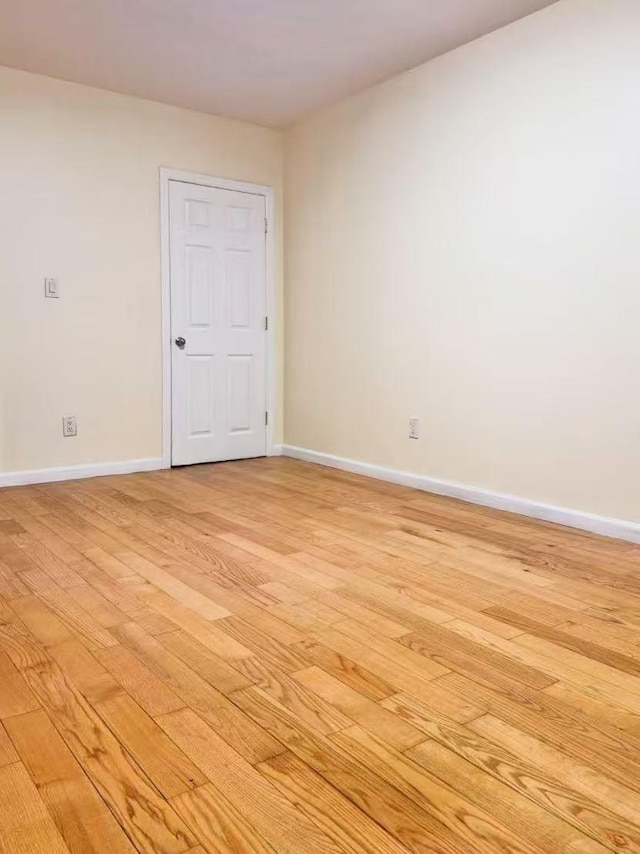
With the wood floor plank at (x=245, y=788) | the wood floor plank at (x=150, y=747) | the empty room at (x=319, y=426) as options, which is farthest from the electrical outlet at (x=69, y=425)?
the wood floor plank at (x=245, y=788)

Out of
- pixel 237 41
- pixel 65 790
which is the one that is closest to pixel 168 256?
pixel 237 41

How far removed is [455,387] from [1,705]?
2825 millimetres

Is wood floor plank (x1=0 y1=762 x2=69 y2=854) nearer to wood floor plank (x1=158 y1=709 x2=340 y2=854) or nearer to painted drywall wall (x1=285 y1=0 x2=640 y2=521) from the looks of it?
wood floor plank (x1=158 y1=709 x2=340 y2=854)

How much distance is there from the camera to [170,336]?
15.5 ft

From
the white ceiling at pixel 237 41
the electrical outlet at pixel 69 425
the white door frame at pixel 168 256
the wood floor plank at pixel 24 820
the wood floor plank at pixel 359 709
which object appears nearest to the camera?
the wood floor plank at pixel 24 820

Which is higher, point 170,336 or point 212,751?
point 170,336

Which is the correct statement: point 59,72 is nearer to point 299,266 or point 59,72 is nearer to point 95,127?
point 95,127

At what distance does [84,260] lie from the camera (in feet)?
14.2

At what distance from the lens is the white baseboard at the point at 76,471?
13.6 feet

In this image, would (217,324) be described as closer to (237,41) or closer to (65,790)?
(237,41)

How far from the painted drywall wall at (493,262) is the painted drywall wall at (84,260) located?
1.11 meters

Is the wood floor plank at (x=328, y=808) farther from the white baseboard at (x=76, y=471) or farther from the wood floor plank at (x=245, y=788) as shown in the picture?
the white baseboard at (x=76, y=471)

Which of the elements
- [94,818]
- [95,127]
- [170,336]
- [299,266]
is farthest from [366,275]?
[94,818]

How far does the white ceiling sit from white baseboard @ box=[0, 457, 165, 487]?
2.33 metres
